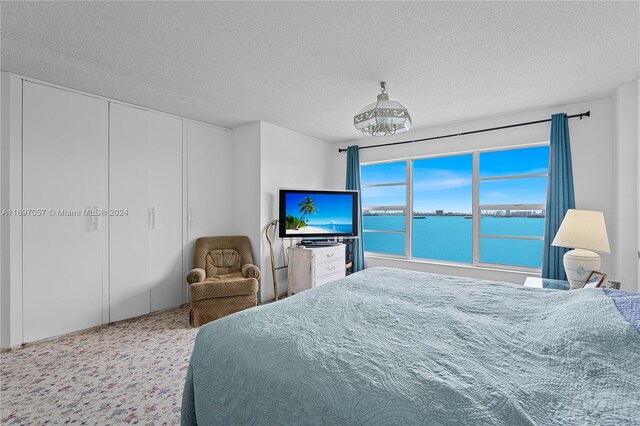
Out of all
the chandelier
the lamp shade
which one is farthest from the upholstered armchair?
the lamp shade

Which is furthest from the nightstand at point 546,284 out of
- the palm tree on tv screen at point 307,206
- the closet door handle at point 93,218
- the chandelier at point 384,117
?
the closet door handle at point 93,218

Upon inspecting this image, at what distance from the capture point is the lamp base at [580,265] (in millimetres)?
2619

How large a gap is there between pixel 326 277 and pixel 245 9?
3.37 m

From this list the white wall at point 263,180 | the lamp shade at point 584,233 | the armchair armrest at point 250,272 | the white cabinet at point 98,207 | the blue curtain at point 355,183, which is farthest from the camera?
the blue curtain at point 355,183

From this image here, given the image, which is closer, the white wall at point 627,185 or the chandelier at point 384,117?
the chandelier at point 384,117

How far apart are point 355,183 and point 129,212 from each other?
10.8 ft

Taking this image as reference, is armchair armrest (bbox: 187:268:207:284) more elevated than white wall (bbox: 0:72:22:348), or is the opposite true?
white wall (bbox: 0:72:22:348)

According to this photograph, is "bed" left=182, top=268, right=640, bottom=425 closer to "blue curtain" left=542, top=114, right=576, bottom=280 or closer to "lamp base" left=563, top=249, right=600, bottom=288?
"lamp base" left=563, top=249, right=600, bottom=288

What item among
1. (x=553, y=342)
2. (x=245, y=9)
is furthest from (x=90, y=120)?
(x=553, y=342)

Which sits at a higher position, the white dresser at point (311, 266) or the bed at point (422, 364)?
the bed at point (422, 364)

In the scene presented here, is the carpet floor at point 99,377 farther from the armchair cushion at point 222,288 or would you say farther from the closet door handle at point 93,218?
the closet door handle at point 93,218

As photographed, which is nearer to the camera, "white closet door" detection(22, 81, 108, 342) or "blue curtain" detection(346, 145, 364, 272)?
"white closet door" detection(22, 81, 108, 342)

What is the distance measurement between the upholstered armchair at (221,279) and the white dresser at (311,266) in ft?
2.14

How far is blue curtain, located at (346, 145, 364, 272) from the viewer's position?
4.96 metres
